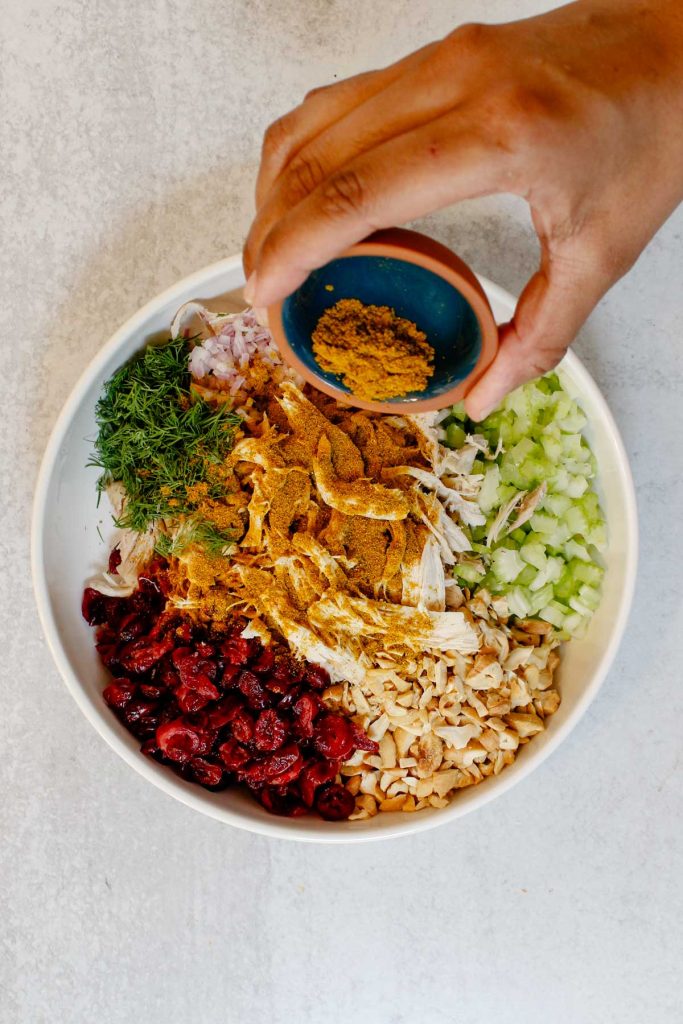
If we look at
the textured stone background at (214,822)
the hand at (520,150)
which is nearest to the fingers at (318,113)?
the hand at (520,150)

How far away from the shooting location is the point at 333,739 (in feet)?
6.52

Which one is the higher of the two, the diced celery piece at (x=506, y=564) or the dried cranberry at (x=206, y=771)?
the diced celery piece at (x=506, y=564)

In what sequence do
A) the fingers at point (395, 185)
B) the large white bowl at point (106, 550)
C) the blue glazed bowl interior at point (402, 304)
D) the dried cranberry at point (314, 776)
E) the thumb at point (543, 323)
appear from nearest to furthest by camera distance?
the fingers at point (395, 185) < the thumb at point (543, 323) < the blue glazed bowl interior at point (402, 304) < the large white bowl at point (106, 550) < the dried cranberry at point (314, 776)

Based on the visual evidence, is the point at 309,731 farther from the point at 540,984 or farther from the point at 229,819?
the point at 540,984

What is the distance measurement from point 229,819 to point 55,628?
606mm

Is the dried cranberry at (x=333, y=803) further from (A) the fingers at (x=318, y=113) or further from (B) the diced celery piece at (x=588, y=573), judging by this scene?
(A) the fingers at (x=318, y=113)

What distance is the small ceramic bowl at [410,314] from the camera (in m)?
1.46

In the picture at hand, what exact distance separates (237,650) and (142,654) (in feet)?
0.77

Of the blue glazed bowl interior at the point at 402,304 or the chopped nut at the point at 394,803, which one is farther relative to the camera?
the chopped nut at the point at 394,803

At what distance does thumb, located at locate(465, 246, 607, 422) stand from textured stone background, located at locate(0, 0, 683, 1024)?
A: 737mm

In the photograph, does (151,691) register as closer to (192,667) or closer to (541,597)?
(192,667)

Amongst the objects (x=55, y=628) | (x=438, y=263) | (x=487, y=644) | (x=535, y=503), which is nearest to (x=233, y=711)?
(x=55, y=628)

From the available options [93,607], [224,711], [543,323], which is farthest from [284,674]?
[543,323]

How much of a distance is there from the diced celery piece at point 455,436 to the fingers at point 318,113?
0.79m
